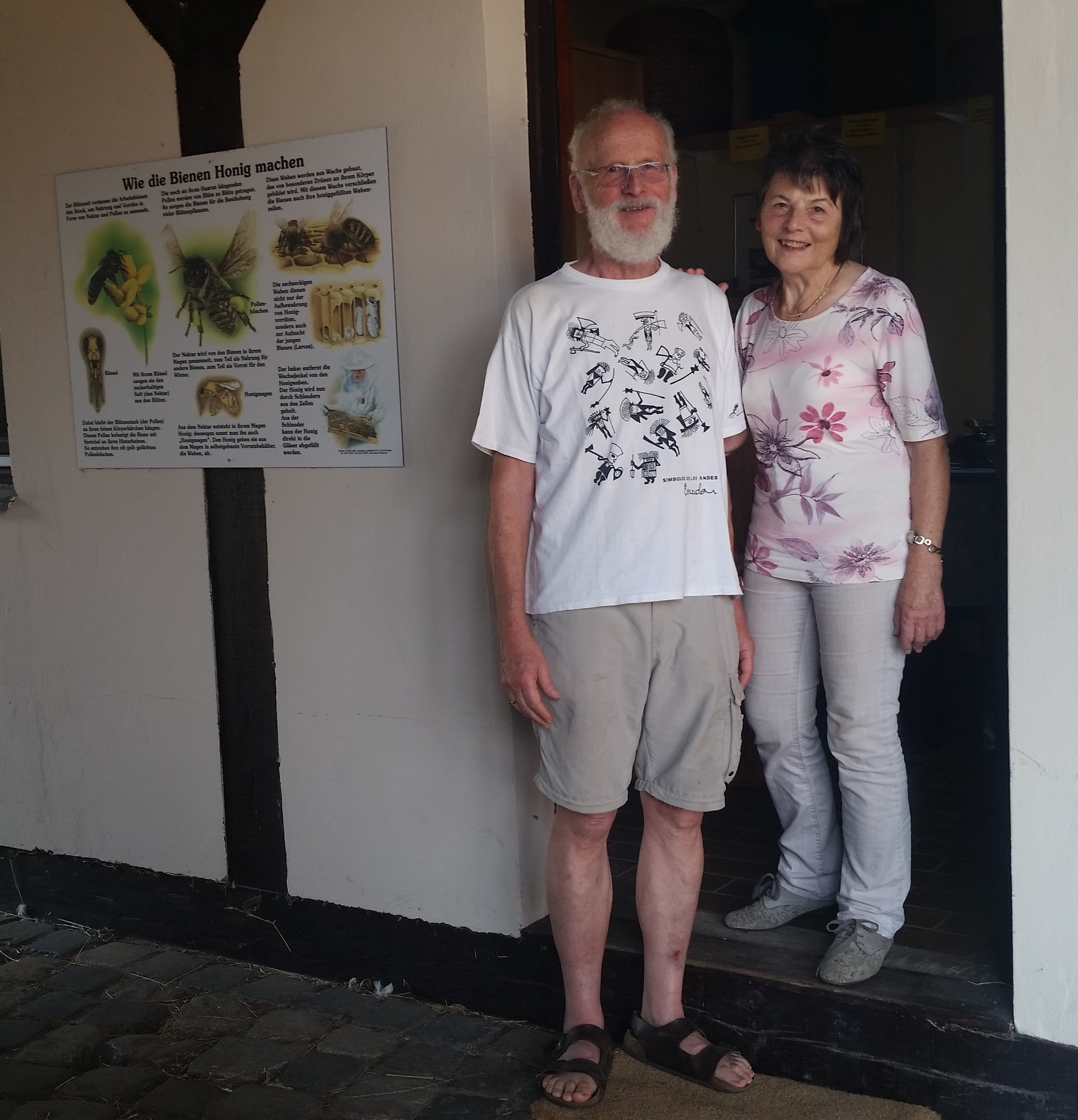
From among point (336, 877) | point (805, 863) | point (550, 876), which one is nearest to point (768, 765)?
point (805, 863)

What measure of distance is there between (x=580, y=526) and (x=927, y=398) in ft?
2.54

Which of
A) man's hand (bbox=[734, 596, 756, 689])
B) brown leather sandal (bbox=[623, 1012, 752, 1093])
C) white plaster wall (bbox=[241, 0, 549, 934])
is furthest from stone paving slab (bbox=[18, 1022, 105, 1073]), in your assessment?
man's hand (bbox=[734, 596, 756, 689])

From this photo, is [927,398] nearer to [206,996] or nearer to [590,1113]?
[590,1113]

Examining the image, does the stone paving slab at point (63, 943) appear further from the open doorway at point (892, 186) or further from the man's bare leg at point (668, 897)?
the man's bare leg at point (668, 897)

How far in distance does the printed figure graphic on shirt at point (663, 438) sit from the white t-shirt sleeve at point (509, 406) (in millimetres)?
251

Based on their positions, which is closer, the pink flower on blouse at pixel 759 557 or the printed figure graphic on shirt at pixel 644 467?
the printed figure graphic on shirt at pixel 644 467

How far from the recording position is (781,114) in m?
5.89

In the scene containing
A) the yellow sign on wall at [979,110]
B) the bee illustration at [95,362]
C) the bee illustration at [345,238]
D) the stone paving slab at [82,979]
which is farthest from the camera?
the yellow sign on wall at [979,110]

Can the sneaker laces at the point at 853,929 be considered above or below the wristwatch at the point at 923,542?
below

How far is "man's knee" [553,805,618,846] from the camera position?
2854 mm

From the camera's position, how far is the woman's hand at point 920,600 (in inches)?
111

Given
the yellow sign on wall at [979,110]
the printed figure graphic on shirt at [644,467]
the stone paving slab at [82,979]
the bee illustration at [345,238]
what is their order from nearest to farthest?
the printed figure graphic on shirt at [644,467] → the bee illustration at [345,238] → the stone paving slab at [82,979] → the yellow sign on wall at [979,110]

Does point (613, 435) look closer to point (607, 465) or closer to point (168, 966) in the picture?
point (607, 465)

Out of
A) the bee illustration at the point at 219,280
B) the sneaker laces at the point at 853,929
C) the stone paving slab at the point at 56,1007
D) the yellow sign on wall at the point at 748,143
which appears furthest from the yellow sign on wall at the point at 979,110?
the stone paving slab at the point at 56,1007
